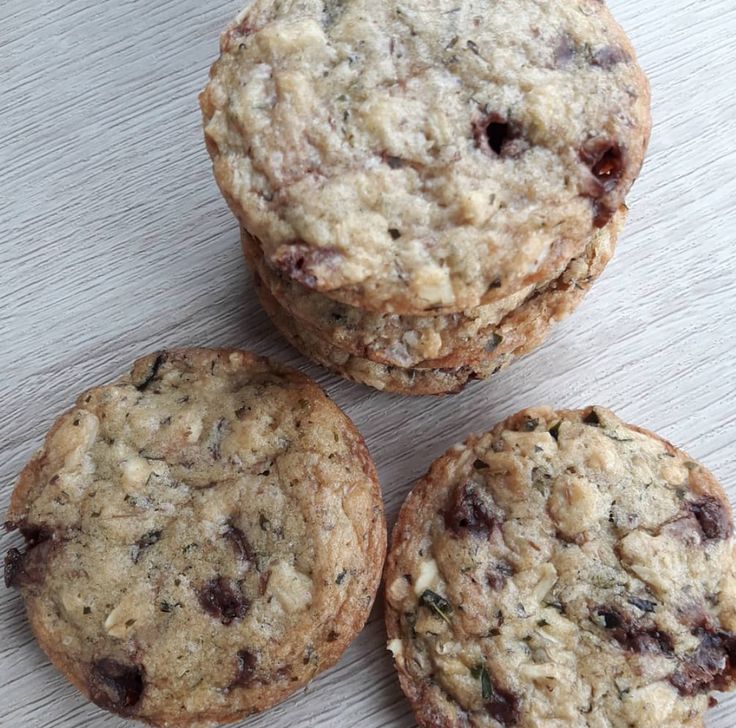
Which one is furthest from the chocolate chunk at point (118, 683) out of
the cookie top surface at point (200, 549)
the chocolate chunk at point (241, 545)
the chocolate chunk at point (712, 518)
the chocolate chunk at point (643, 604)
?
the chocolate chunk at point (712, 518)

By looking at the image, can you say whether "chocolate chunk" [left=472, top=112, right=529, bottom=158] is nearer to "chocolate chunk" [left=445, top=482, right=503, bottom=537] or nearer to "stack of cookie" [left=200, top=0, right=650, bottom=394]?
"stack of cookie" [left=200, top=0, right=650, bottom=394]

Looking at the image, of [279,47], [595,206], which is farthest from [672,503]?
[279,47]

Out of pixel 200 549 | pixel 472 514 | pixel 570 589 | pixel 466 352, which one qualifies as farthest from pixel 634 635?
pixel 200 549

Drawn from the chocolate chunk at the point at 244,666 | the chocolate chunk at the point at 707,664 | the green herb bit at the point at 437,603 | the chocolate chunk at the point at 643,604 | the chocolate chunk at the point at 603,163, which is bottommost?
the chocolate chunk at the point at 707,664

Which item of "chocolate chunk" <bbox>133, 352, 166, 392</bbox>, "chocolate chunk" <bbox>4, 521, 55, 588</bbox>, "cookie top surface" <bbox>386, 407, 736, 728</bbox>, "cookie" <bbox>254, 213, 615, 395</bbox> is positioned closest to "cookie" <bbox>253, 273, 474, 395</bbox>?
"cookie" <bbox>254, 213, 615, 395</bbox>

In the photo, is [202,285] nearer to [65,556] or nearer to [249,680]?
[65,556]

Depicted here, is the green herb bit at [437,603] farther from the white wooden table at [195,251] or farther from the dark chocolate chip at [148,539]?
the dark chocolate chip at [148,539]

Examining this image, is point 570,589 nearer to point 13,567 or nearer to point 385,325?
point 385,325
